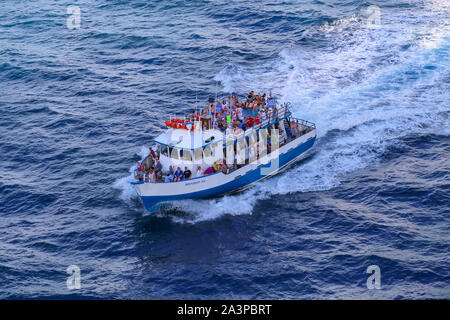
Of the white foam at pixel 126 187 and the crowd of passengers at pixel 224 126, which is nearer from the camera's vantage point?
the crowd of passengers at pixel 224 126

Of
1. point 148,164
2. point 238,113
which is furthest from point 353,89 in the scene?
point 148,164

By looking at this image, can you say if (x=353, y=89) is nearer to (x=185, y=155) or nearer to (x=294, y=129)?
(x=294, y=129)

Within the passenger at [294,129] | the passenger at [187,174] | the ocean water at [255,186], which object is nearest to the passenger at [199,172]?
the passenger at [187,174]

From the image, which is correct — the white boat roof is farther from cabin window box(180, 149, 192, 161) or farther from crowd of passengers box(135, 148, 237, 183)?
crowd of passengers box(135, 148, 237, 183)

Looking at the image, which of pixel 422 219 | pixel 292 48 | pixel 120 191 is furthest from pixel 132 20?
pixel 422 219

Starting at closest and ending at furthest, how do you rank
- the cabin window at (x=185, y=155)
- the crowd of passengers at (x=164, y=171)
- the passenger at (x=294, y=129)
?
the crowd of passengers at (x=164, y=171)
the cabin window at (x=185, y=155)
the passenger at (x=294, y=129)

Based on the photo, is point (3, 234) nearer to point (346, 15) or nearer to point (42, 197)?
point (42, 197)

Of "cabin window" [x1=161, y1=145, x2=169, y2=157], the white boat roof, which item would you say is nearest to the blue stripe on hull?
the white boat roof

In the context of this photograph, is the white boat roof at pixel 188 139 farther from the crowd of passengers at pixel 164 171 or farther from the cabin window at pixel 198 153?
the crowd of passengers at pixel 164 171
